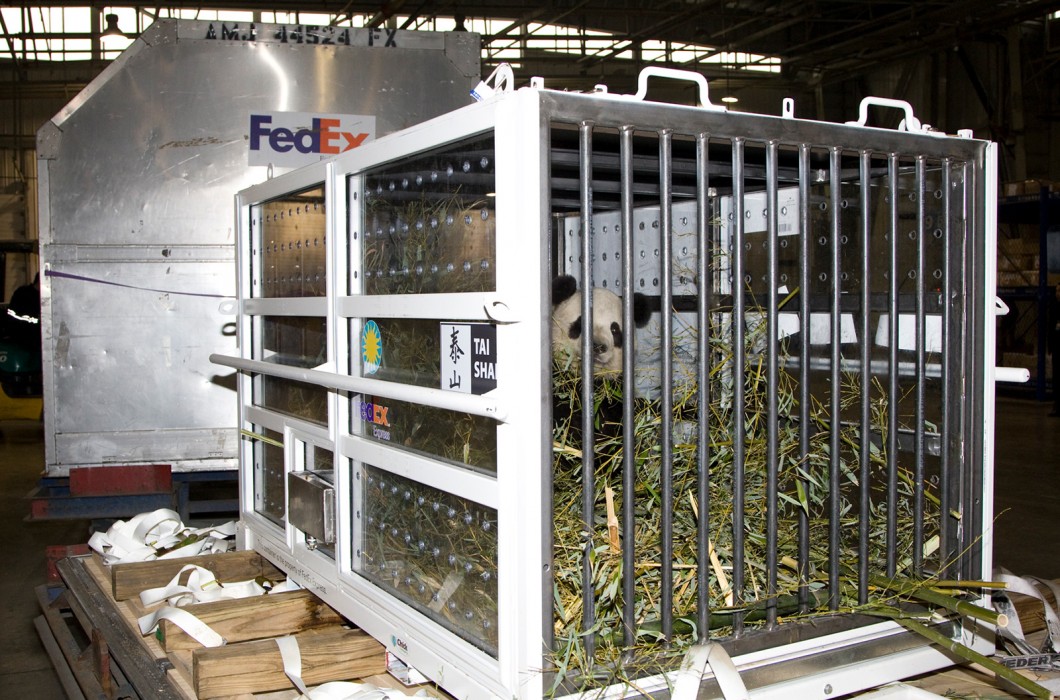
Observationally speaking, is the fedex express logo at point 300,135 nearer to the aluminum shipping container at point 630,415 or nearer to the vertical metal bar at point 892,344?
the aluminum shipping container at point 630,415

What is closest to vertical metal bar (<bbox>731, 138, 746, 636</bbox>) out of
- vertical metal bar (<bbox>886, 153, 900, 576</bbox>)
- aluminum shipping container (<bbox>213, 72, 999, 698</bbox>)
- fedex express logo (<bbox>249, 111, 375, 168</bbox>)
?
aluminum shipping container (<bbox>213, 72, 999, 698</bbox>)

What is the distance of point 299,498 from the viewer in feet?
8.65

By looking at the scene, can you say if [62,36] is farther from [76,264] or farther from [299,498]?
[299,498]

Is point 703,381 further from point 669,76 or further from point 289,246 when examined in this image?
point 289,246

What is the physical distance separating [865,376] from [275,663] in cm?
148

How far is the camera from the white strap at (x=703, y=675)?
180cm

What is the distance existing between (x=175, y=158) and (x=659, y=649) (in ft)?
11.9

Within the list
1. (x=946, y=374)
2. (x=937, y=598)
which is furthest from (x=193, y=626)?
(x=946, y=374)

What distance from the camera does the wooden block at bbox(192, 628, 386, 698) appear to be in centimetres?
215

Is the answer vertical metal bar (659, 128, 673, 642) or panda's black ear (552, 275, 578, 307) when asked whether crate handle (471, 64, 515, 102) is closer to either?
vertical metal bar (659, 128, 673, 642)

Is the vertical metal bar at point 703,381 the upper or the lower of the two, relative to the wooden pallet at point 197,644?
upper

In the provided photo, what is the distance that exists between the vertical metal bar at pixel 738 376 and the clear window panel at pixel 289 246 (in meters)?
1.20

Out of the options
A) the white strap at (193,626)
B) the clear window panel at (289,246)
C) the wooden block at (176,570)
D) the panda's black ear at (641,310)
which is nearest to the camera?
the white strap at (193,626)

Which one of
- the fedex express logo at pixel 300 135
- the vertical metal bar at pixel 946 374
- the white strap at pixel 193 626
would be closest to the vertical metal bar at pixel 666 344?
the vertical metal bar at pixel 946 374
